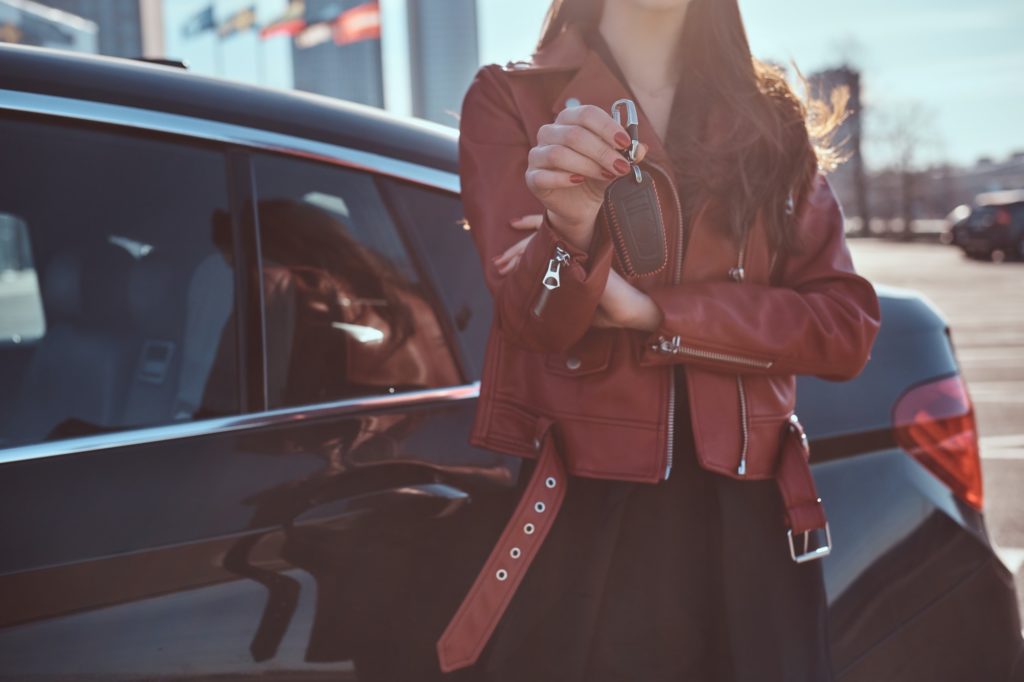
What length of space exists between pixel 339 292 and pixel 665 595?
0.74 meters

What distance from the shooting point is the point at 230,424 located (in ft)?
5.06

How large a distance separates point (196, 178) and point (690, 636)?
1008 mm

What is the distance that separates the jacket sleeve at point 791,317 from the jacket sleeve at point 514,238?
13cm

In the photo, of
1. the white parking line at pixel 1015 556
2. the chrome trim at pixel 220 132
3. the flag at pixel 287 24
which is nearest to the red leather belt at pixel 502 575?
A: the chrome trim at pixel 220 132

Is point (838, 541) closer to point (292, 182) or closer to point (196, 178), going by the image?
point (292, 182)

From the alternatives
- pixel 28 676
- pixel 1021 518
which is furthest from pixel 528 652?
pixel 1021 518

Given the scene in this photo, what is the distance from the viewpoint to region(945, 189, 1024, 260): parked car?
25.1m

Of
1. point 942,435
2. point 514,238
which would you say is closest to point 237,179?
point 514,238

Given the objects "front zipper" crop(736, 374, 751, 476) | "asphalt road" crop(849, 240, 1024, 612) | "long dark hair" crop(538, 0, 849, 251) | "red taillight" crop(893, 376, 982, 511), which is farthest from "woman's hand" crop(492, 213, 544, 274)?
"red taillight" crop(893, 376, 982, 511)

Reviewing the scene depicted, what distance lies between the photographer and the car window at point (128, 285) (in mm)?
1621

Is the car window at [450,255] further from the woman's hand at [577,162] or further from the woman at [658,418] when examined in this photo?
the woman's hand at [577,162]

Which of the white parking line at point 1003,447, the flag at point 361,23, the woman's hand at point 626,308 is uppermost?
the flag at point 361,23

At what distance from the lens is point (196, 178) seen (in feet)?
5.46

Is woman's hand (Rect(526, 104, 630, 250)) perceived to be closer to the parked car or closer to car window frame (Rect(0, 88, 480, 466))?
car window frame (Rect(0, 88, 480, 466))
